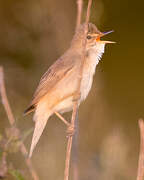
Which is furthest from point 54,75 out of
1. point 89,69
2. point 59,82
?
point 89,69

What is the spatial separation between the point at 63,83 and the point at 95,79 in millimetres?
598

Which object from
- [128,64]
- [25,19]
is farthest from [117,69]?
[25,19]

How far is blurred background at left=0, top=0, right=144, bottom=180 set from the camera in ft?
11.7

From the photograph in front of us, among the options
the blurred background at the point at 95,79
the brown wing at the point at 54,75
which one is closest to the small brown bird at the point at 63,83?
the brown wing at the point at 54,75

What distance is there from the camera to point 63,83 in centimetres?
Answer: 349

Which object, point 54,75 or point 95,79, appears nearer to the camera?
point 54,75

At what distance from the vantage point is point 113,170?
10.6ft

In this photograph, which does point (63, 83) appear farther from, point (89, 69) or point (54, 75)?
point (89, 69)

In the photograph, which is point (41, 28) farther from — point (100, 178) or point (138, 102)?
point (100, 178)

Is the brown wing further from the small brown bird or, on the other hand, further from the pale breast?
the pale breast

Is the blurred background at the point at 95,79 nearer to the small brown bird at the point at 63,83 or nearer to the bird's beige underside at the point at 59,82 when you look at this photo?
the small brown bird at the point at 63,83

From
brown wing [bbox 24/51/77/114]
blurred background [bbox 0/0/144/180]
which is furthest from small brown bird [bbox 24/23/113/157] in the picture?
blurred background [bbox 0/0/144/180]

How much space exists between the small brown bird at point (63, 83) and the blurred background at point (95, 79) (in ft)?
0.57

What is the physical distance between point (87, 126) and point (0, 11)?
7.33 feet
